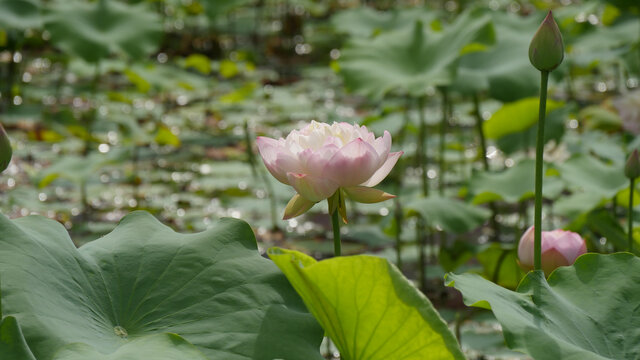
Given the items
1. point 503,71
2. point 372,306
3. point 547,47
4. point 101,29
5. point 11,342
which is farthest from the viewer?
point 101,29

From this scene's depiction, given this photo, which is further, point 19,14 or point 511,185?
point 19,14

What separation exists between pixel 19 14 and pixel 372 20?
71.5 inches

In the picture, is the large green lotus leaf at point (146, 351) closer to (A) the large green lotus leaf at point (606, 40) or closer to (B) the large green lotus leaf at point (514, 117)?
(B) the large green lotus leaf at point (514, 117)

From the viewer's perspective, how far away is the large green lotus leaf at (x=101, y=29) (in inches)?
133

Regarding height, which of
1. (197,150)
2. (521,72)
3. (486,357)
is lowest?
(486,357)

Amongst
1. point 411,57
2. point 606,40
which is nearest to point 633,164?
point 411,57

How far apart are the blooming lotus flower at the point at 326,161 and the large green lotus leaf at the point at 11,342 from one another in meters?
0.35

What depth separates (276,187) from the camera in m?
2.69

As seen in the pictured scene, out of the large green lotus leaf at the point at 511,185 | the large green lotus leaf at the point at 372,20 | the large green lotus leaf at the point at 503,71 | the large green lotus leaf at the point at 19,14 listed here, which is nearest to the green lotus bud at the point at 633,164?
the large green lotus leaf at the point at 511,185

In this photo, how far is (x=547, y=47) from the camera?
3.29 ft

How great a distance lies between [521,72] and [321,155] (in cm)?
171

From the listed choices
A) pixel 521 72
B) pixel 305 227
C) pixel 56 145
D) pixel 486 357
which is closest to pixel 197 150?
pixel 56 145

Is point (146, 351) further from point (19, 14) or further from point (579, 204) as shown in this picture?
point (19, 14)

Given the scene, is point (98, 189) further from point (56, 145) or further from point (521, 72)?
point (521, 72)
